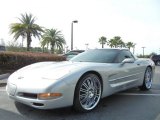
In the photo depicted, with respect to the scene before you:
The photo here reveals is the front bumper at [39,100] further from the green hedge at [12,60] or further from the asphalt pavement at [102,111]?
the green hedge at [12,60]

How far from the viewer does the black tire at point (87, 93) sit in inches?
172

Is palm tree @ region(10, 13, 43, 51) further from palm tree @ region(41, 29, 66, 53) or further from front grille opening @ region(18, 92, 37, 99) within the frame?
front grille opening @ region(18, 92, 37, 99)

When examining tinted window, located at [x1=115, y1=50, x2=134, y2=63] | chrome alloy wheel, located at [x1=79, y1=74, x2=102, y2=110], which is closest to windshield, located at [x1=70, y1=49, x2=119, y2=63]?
tinted window, located at [x1=115, y1=50, x2=134, y2=63]

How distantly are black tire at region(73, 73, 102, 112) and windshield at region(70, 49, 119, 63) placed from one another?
0.86 m

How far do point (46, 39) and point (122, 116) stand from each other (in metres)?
36.2

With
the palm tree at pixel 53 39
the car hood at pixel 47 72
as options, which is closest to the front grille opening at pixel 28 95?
the car hood at pixel 47 72

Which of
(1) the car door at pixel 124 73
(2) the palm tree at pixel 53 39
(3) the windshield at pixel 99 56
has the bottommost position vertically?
(1) the car door at pixel 124 73

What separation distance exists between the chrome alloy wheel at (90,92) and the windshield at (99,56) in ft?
2.81

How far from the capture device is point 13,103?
16.4 feet

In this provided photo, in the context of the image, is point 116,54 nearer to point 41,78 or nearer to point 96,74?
point 96,74

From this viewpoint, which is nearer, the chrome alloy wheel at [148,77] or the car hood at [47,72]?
the car hood at [47,72]

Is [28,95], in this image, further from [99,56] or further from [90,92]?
[99,56]

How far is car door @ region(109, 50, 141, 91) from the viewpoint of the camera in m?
5.30

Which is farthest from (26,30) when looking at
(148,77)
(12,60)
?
(148,77)
